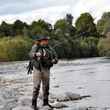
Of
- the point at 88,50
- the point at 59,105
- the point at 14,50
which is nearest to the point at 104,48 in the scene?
the point at 88,50

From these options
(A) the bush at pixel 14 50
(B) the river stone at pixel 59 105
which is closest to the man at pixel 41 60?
(B) the river stone at pixel 59 105

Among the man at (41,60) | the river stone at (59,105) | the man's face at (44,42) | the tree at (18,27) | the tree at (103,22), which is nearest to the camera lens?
the man at (41,60)

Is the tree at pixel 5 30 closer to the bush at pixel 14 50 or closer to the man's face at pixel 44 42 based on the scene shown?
the bush at pixel 14 50

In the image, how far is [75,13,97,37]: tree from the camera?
16281 cm

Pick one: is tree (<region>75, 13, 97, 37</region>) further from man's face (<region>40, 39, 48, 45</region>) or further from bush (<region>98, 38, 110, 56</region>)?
man's face (<region>40, 39, 48, 45</region>)

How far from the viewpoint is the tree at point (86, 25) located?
162812 millimetres

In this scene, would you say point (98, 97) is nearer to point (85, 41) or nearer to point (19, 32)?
point (85, 41)

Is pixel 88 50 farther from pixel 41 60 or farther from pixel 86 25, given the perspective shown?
pixel 41 60

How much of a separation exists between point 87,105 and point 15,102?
306 cm

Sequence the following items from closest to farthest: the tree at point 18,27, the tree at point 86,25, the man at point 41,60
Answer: the man at point 41,60 → the tree at point 18,27 → the tree at point 86,25

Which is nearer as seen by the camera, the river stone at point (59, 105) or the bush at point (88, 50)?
the river stone at point (59, 105)

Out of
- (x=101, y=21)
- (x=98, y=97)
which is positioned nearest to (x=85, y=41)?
Answer: (x=101, y=21)

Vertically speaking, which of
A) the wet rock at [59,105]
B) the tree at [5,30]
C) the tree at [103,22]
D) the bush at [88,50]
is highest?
the tree at [103,22]

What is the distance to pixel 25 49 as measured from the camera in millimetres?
106250
